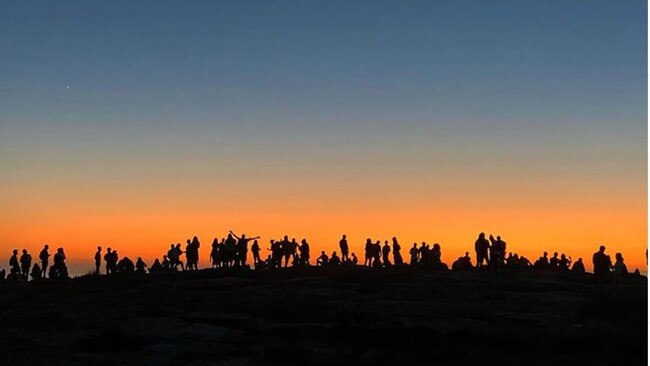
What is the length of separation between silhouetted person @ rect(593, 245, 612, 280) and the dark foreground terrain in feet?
3.69

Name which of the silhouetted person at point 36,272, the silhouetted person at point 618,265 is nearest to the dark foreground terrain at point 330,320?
the silhouetted person at point 618,265

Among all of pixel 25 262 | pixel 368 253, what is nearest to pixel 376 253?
pixel 368 253

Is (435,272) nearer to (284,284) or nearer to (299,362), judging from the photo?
(284,284)

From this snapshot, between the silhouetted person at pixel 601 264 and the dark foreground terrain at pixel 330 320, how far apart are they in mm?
1126

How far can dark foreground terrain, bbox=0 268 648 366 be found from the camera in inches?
1088

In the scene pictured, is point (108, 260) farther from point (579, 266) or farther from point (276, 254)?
point (579, 266)

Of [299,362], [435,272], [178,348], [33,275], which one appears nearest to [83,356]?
[178,348]

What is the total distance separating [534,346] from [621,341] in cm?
317

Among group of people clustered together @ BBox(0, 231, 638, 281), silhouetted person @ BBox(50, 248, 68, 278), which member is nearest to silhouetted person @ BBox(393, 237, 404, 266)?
group of people clustered together @ BBox(0, 231, 638, 281)

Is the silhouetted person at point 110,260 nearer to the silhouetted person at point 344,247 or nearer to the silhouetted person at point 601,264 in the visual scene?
the silhouetted person at point 344,247

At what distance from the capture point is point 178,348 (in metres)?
28.6

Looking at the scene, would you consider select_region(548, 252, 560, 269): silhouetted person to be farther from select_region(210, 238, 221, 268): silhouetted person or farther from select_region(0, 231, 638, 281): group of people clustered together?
select_region(210, 238, 221, 268): silhouetted person

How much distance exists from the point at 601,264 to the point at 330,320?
15.3m

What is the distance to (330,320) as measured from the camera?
3331cm
